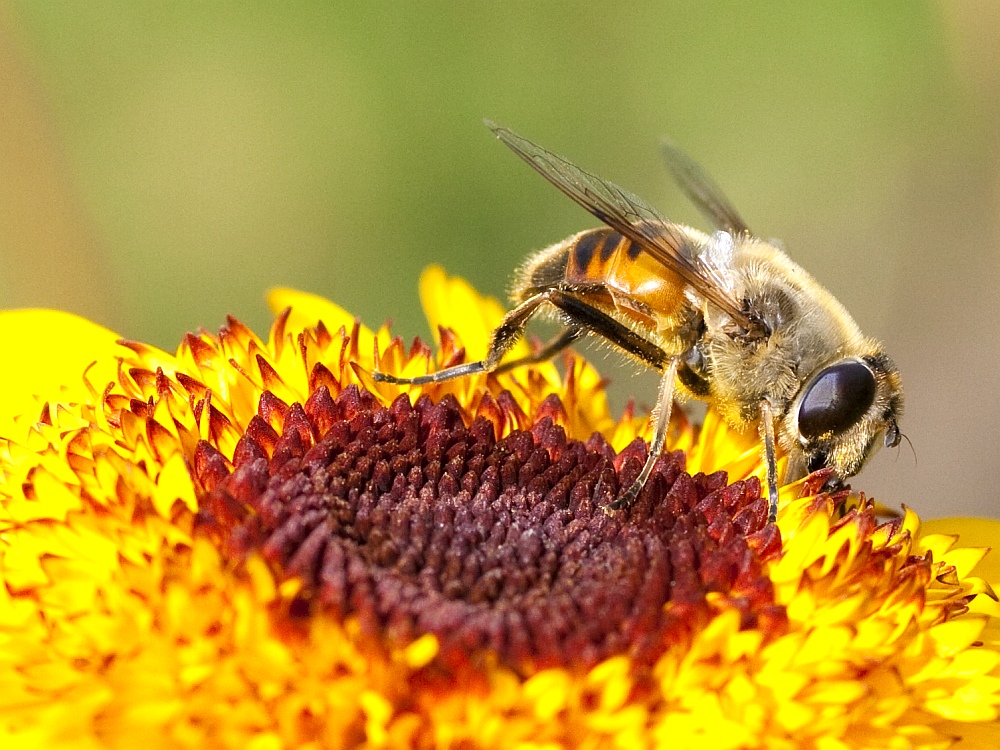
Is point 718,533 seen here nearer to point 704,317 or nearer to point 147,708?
point 704,317

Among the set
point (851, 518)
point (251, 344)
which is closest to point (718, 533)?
point (851, 518)

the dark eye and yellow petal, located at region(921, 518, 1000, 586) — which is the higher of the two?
the dark eye

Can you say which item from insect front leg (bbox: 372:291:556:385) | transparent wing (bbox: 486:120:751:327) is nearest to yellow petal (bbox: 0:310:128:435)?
insect front leg (bbox: 372:291:556:385)

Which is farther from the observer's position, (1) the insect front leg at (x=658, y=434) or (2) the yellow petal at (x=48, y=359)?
(2) the yellow petal at (x=48, y=359)

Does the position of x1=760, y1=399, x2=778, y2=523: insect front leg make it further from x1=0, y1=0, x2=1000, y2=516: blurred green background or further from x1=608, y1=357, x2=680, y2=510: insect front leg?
x1=0, y1=0, x2=1000, y2=516: blurred green background

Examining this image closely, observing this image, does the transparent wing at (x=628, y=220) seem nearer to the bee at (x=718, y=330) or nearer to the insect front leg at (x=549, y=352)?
the bee at (x=718, y=330)

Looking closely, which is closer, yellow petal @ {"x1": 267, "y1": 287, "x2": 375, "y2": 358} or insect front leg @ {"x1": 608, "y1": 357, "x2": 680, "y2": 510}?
insect front leg @ {"x1": 608, "y1": 357, "x2": 680, "y2": 510}

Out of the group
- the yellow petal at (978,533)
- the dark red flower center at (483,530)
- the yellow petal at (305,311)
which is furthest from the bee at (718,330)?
the yellow petal at (305,311)
